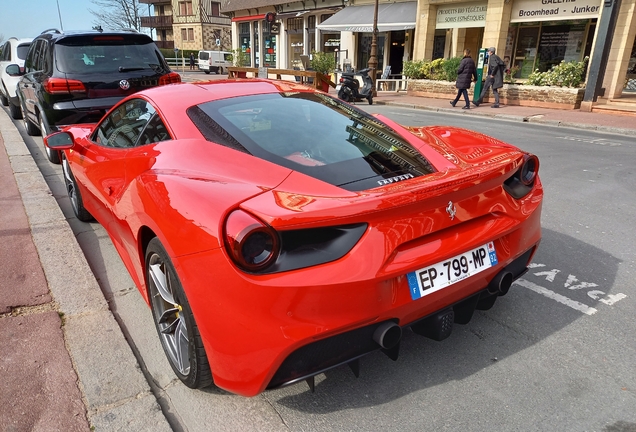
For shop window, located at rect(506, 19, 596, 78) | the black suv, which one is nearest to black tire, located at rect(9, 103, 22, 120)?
the black suv

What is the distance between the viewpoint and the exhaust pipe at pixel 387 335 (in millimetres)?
1884

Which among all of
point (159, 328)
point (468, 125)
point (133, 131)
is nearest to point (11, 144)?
point (133, 131)

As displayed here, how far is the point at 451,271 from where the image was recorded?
2.06 metres

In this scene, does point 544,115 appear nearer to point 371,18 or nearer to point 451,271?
point 371,18

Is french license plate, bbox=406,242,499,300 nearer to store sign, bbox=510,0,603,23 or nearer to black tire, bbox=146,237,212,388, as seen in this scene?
black tire, bbox=146,237,212,388

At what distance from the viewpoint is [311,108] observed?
9.66 feet

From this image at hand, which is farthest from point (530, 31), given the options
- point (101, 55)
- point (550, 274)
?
point (550, 274)

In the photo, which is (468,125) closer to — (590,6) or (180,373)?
(590,6)

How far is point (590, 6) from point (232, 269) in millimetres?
18429

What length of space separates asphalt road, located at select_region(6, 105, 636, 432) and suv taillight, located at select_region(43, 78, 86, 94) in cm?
339

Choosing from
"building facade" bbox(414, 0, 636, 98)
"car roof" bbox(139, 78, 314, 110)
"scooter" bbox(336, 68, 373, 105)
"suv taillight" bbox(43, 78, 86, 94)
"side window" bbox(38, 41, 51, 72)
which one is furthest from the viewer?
"scooter" bbox(336, 68, 373, 105)

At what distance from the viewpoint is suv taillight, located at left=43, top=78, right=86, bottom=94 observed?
617cm

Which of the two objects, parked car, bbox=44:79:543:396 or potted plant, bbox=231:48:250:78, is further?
potted plant, bbox=231:48:250:78

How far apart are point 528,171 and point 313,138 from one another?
3.92 feet
